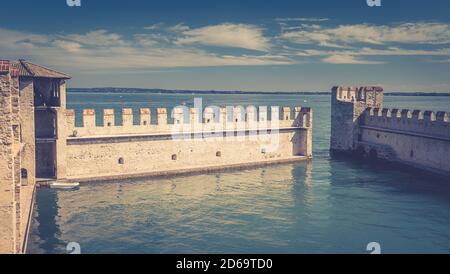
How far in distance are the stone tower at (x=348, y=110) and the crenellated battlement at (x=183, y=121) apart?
402cm

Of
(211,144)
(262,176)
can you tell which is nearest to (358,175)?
(262,176)

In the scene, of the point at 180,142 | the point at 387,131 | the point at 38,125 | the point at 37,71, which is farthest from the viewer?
the point at 387,131

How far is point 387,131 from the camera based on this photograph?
91.9ft

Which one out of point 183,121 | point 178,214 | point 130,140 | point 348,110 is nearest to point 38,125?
point 130,140

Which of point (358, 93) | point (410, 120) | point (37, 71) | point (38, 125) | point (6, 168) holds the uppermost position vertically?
point (37, 71)

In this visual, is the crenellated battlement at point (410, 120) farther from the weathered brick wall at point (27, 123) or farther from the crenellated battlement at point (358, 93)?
the weathered brick wall at point (27, 123)

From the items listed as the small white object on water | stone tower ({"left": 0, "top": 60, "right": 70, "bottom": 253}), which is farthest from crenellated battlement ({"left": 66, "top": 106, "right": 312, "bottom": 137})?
the small white object on water

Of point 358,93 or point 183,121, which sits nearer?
point 183,121

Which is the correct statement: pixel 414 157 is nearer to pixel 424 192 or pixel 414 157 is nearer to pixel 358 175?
pixel 358 175

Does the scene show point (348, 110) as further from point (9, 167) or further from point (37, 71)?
point (9, 167)

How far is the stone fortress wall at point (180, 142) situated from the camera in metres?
21.2

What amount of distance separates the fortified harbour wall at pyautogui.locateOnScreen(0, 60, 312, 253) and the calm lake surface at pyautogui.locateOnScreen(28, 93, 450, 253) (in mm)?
1146

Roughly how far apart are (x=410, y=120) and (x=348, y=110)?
5342 mm
